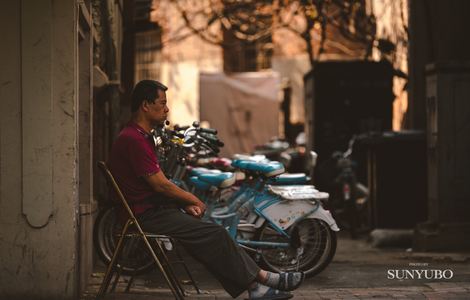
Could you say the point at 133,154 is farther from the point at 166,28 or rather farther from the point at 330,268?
the point at 166,28

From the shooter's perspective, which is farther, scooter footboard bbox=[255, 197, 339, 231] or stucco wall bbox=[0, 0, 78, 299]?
scooter footboard bbox=[255, 197, 339, 231]

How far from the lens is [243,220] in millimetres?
10055

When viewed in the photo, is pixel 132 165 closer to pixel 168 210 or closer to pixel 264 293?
pixel 168 210

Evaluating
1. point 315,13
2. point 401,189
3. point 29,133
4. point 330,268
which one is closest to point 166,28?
point 315,13

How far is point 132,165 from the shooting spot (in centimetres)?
723

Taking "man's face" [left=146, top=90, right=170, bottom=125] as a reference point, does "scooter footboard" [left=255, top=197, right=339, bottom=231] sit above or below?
below

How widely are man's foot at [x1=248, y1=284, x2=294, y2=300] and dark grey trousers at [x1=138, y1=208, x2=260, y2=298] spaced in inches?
6.2

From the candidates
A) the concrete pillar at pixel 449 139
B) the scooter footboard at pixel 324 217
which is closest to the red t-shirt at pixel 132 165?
the scooter footboard at pixel 324 217

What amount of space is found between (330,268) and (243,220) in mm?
1147

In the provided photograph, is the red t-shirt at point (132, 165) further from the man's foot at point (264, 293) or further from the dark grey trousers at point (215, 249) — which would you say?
the man's foot at point (264, 293)

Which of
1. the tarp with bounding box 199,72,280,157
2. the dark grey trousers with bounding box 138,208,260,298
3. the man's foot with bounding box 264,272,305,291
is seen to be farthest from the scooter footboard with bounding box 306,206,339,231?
the tarp with bounding box 199,72,280,157

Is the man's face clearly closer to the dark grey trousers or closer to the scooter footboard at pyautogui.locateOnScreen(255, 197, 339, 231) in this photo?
the dark grey trousers

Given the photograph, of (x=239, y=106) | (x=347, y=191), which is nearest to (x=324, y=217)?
(x=347, y=191)

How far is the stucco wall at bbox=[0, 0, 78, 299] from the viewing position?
25.0 feet
